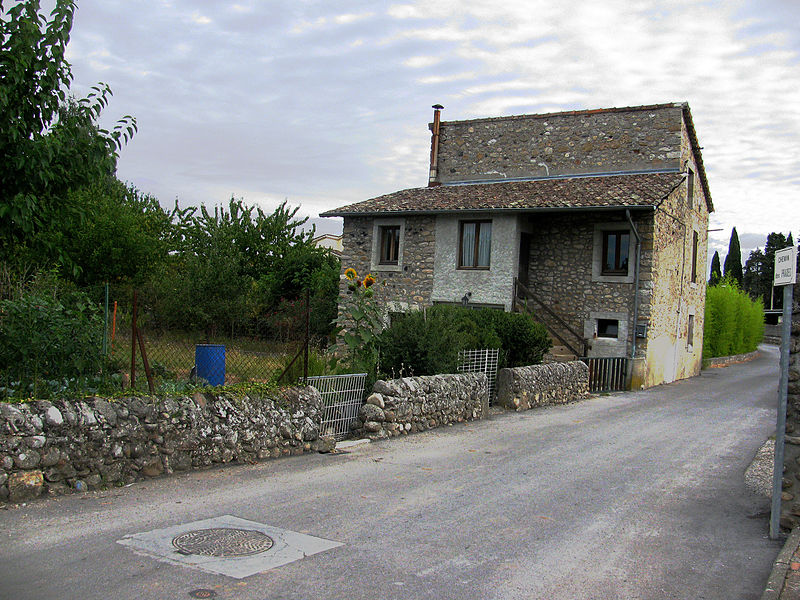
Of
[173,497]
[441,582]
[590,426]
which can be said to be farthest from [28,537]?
[590,426]

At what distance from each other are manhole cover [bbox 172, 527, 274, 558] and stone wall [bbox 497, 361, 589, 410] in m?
9.52

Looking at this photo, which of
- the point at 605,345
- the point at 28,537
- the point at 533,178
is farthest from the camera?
the point at 533,178

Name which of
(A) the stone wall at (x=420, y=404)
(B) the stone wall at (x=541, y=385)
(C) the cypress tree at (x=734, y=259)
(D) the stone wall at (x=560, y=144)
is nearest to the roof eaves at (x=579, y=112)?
(D) the stone wall at (x=560, y=144)

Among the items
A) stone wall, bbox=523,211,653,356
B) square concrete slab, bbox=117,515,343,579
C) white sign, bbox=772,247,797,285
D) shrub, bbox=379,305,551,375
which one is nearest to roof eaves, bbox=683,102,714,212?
stone wall, bbox=523,211,653,356

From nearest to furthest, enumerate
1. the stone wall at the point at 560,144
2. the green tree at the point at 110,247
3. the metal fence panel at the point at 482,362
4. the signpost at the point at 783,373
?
the signpost at the point at 783,373, the metal fence panel at the point at 482,362, the stone wall at the point at 560,144, the green tree at the point at 110,247

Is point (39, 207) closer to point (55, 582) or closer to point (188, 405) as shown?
point (188, 405)

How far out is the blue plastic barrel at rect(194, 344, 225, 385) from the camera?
10.3 meters

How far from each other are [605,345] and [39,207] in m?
17.1

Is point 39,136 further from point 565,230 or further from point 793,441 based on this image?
point 565,230

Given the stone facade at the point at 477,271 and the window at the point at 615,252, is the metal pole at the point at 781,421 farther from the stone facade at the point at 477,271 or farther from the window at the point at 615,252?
the stone facade at the point at 477,271

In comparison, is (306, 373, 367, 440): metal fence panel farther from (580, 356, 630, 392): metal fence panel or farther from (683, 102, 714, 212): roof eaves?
(683, 102, 714, 212): roof eaves

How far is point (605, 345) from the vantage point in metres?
21.3

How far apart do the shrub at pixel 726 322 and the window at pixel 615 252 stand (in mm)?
14957

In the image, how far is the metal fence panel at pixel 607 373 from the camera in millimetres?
19562
